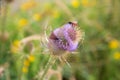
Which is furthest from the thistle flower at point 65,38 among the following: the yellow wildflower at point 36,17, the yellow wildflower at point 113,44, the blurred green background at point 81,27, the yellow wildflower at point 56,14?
the yellow wildflower at point 56,14

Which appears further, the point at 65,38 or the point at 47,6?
the point at 47,6

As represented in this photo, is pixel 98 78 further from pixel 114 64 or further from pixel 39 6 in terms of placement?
pixel 39 6

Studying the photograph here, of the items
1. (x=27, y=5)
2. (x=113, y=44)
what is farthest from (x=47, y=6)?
(x=113, y=44)

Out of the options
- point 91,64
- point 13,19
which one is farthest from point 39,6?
point 91,64

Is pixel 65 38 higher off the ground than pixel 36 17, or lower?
higher

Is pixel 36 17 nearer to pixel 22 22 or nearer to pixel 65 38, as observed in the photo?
pixel 22 22

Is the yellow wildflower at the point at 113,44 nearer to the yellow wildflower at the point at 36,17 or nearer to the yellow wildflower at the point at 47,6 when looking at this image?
the yellow wildflower at the point at 36,17

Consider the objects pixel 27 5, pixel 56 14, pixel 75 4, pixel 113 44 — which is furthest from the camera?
pixel 75 4

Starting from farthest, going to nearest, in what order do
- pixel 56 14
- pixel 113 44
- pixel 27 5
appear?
pixel 27 5 → pixel 56 14 → pixel 113 44
